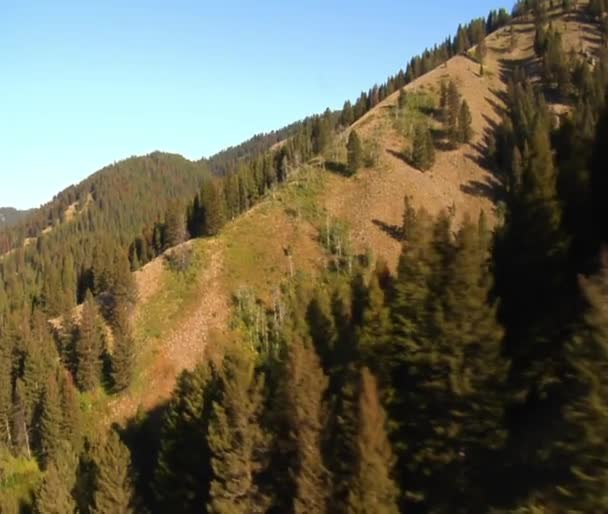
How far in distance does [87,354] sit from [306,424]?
58158 millimetres

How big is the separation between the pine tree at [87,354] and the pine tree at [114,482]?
38.6 metres

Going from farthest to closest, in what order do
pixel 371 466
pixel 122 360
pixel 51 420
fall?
1. pixel 122 360
2. pixel 51 420
3. pixel 371 466

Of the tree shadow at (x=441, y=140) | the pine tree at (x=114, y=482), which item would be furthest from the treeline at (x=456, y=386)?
the tree shadow at (x=441, y=140)

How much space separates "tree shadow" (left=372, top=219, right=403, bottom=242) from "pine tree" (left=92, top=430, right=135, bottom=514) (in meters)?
65.8

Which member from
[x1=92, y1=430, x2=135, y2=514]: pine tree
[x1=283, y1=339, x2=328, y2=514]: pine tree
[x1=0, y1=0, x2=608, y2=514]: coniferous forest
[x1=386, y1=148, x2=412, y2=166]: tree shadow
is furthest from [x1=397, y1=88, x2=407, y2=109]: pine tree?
[x1=283, y1=339, x2=328, y2=514]: pine tree

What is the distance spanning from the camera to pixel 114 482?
3938 cm

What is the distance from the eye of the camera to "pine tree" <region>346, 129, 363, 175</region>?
111 meters

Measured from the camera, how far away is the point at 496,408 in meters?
22.9

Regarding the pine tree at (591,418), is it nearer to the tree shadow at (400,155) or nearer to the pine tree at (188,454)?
the pine tree at (188,454)

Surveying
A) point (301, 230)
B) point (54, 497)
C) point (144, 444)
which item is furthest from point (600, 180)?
point (301, 230)

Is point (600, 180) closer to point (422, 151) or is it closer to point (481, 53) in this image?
point (422, 151)

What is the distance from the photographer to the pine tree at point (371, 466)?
888 inches

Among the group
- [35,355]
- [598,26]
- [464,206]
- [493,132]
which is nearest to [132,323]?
[35,355]

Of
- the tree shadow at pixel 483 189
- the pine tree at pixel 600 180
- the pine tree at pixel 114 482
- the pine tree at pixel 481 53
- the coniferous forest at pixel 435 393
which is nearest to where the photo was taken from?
the coniferous forest at pixel 435 393
